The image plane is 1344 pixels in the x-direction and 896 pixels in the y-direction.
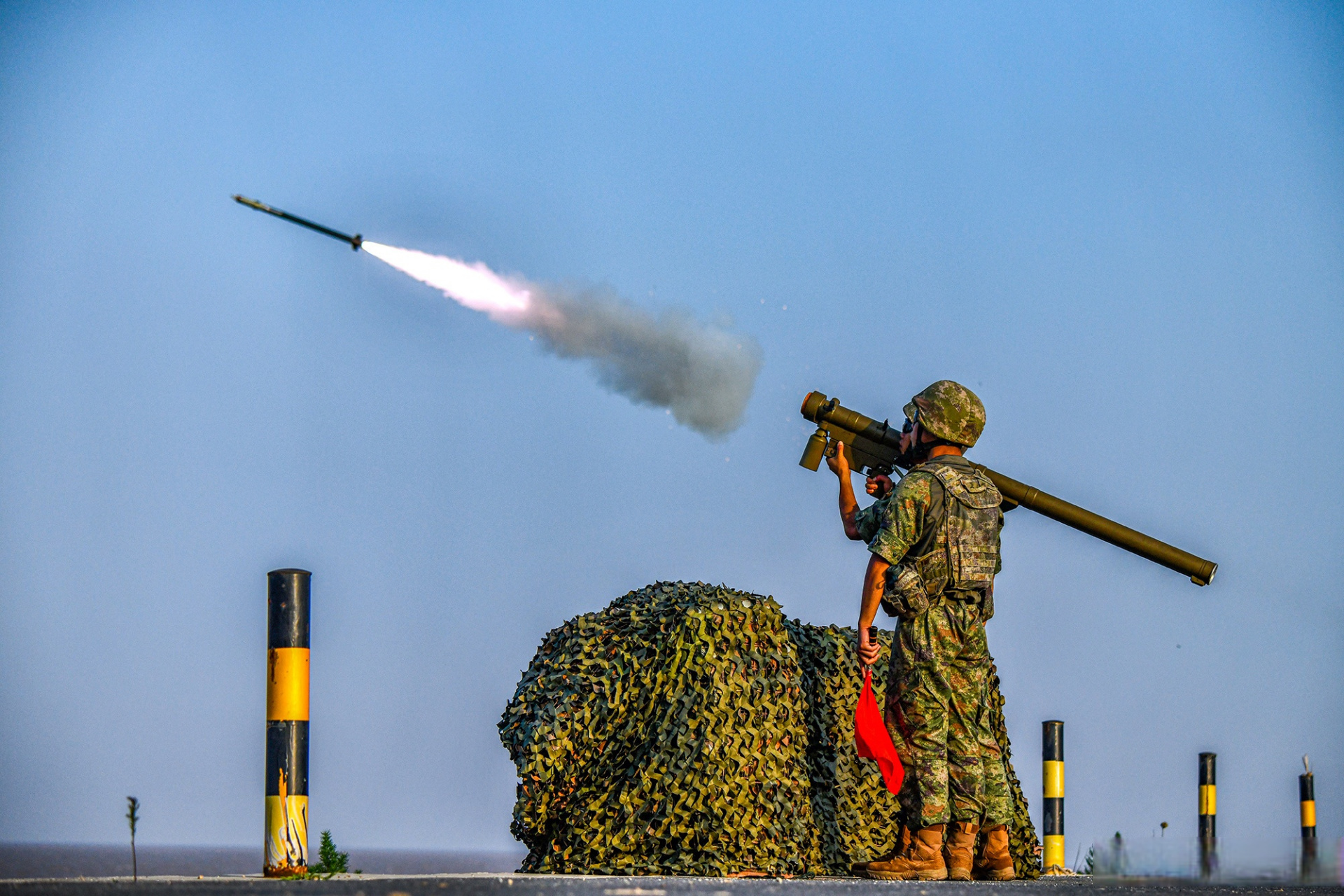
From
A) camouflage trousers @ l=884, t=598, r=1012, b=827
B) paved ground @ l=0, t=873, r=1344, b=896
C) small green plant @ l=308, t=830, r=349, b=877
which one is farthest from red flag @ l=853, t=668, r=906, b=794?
small green plant @ l=308, t=830, r=349, b=877

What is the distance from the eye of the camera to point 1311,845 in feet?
21.5

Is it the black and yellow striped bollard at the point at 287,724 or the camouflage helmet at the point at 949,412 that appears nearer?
the black and yellow striped bollard at the point at 287,724

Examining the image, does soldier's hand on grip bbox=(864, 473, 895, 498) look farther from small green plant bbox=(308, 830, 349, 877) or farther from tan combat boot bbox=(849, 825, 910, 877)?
small green plant bbox=(308, 830, 349, 877)

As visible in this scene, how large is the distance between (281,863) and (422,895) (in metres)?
2.19

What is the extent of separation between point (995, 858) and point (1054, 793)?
308 centimetres

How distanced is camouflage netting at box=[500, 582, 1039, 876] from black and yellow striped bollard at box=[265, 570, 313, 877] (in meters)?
1.35

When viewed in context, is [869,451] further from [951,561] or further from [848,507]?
[951,561]

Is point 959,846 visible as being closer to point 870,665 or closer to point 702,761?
point 870,665

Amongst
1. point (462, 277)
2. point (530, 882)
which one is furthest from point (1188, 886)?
point (462, 277)

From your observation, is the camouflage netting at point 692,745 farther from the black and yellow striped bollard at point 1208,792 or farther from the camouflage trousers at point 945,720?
the black and yellow striped bollard at point 1208,792

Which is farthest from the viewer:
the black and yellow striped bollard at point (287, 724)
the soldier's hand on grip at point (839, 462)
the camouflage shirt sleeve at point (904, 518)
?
the soldier's hand on grip at point (839, 462)

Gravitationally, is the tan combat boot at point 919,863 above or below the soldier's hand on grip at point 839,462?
below

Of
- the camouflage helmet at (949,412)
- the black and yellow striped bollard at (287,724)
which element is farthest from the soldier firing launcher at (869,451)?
the black and yellow striped bollard at (287,724)

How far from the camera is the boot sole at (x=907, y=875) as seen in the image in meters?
6.96
